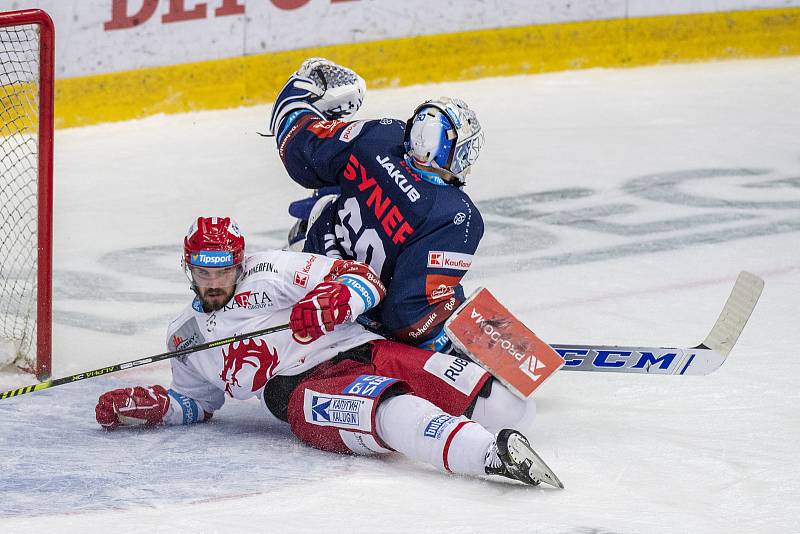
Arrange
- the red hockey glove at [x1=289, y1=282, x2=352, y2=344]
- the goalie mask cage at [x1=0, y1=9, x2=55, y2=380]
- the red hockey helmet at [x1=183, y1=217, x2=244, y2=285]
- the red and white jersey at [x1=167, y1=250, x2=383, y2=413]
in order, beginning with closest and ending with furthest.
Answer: the red hockey glove at [x1=289, y1=282, x2=352, y2=344]
the red hockey helmet at [x1=183, y1=217, x2=244, y2=285]
the red and white jersey at [x1=167, y1=250, x2=383, y2=413]
the goalie mask cage at [x1=0, y1=9, x2=55, y2=380]

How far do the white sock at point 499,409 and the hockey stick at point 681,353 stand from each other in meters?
0.44

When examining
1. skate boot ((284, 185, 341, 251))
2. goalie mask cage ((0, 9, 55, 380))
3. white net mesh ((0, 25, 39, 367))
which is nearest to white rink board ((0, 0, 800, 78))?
white net mesh ((0, 25, 39, 367))

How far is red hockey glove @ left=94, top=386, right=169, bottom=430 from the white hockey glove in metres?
1.00

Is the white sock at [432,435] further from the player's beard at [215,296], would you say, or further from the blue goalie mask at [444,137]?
the blue goalie mask at [444,137]

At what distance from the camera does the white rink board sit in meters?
6.61

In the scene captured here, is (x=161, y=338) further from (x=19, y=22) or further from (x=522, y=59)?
(x=522, y=59)

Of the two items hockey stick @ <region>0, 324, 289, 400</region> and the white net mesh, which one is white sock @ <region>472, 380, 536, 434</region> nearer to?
hockey stick @ <region>0, 324, 289, 400</region>


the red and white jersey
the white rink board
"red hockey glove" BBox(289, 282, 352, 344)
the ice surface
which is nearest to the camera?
the ice surface

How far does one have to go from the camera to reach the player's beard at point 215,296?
3.02m

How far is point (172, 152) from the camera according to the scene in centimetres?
646

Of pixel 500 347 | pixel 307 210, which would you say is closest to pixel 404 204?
pixel 500 347

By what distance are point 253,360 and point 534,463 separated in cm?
79

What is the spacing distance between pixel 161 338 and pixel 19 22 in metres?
1.10

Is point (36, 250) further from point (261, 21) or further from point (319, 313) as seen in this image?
point (261, 21)
